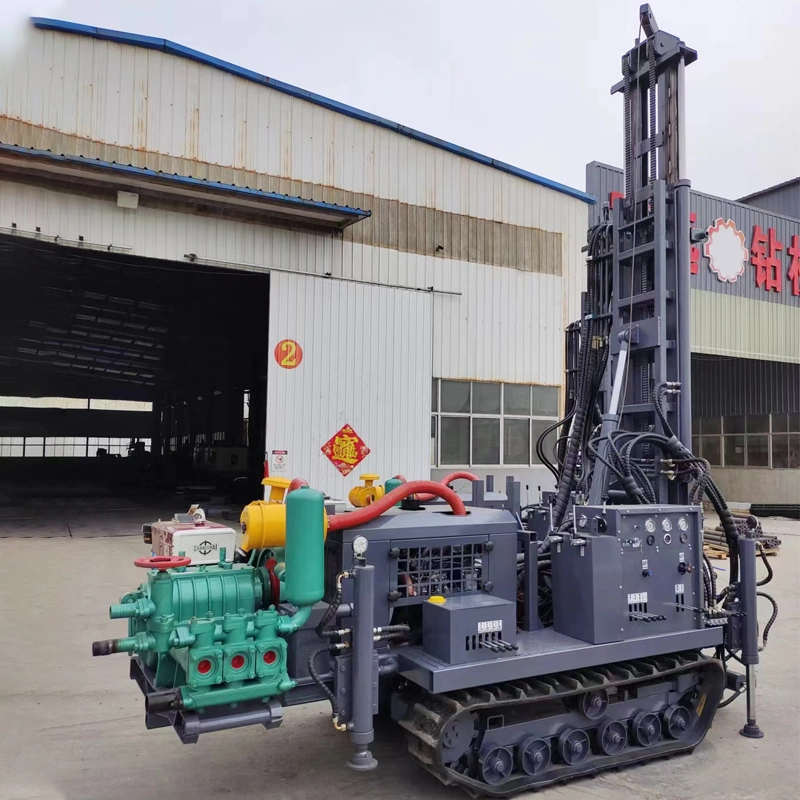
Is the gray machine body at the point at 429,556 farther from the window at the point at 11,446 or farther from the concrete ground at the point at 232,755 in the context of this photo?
the window at the point at 11,446

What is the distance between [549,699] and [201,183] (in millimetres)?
8675

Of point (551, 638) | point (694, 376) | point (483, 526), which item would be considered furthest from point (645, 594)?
point (694, 376)

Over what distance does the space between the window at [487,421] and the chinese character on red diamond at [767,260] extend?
697cm

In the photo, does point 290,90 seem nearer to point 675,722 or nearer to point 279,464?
point 279,464

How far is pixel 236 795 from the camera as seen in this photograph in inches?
137

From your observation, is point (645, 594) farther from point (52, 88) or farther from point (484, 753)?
point (52, 88)

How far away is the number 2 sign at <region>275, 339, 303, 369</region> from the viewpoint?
11156mm

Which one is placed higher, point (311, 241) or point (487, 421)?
point (311, 241)

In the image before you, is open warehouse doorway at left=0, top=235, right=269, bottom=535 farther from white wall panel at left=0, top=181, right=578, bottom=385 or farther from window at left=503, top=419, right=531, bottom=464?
window at left=503, top=419, right=531, bottom=464

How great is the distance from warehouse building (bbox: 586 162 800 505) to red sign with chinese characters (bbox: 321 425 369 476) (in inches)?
268

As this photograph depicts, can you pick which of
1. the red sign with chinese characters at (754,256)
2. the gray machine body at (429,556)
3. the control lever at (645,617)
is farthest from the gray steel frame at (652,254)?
the red sign with chinese characters at (754,256)

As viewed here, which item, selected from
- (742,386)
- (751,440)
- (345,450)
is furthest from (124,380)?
(751,440)

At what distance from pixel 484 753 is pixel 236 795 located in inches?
47.7

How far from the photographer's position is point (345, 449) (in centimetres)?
1156
